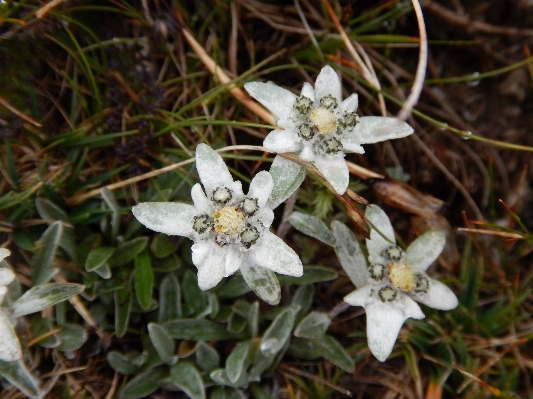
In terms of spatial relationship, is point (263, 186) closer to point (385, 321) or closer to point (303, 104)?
point (303, 104)

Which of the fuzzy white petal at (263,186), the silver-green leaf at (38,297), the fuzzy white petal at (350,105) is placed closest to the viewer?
the fuzzy white petal at (263,186)

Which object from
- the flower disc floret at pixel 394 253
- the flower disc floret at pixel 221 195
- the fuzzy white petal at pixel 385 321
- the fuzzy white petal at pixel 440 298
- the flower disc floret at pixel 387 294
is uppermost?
the flower disc floret at pixel 221 195

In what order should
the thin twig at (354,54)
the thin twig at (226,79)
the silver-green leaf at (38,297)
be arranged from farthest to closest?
the thin twig at (226,79), the thin twig at (354,54), the silver-green leaf at (38,297)

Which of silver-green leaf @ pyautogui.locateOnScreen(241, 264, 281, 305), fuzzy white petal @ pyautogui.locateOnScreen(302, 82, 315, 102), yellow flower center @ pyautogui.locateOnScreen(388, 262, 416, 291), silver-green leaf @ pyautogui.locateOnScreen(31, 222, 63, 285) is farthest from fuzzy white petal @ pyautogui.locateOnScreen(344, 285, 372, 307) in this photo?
silver-green leaf @ pyautogui.locateOnScreen(31, 222, 63, 285)

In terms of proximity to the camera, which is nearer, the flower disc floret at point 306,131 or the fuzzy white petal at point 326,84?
the flower disc floret at point 306,131

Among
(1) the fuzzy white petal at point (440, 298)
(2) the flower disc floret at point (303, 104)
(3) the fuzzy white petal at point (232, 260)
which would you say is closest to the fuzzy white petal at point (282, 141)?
(2) the flower disc floret at point (303, 104)

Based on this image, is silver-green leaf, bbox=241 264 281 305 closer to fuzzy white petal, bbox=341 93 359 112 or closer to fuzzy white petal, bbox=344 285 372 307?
fuzzy white petal, bbox=344 285 372 307

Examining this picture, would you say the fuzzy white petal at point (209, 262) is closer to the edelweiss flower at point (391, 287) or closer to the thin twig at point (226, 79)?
the edelweiss flower at point (391, 287)

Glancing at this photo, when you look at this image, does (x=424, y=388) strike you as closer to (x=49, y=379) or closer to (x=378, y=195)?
(x=378, y=195)

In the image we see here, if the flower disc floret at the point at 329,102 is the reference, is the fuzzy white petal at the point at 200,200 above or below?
below
